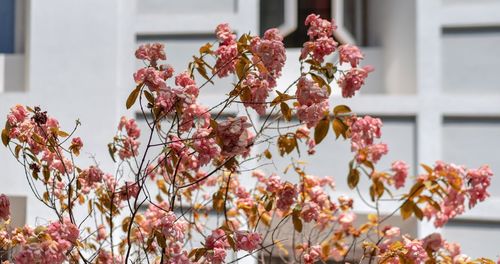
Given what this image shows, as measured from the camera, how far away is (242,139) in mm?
1594

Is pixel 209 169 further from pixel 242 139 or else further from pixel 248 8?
pixel 242 139

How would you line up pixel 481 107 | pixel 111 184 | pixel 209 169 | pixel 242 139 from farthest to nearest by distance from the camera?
pixel 481 107 < pixel 209 169 < pixel 111 184 < pixel 242 139

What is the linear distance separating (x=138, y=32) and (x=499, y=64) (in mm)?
1820

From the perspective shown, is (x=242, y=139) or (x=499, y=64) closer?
(x=242, y=139)

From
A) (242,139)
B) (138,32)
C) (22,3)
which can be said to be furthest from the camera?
(22,3)

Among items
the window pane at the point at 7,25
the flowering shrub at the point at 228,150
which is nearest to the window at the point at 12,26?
the window pane at the point at 7,25

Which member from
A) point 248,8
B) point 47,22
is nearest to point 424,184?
point 248,8

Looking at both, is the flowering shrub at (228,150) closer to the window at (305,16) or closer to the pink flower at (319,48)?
the pink flower at (319,48)

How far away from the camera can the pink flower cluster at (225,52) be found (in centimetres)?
192

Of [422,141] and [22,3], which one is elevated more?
[22,3]

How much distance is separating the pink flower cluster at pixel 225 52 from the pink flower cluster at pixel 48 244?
62 cm

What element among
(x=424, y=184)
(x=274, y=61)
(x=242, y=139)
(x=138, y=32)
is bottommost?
(x=424, y=184)

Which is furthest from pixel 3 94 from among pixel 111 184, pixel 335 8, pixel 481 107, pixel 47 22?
pixel 481 107

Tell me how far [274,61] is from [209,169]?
1.35 m
